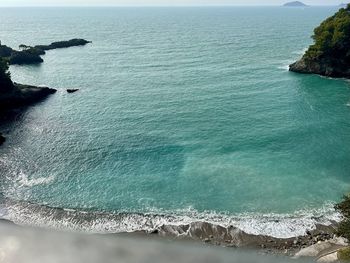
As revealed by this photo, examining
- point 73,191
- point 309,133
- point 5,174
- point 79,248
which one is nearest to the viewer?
point 79,248

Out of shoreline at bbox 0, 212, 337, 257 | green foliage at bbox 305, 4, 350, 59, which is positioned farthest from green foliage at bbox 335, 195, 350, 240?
green foliage at bbox 305, 4, 350, 59

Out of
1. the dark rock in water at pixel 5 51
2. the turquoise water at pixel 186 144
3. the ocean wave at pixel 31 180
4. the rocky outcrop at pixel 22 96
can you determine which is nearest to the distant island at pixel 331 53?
the turquoise water at pixel 186 144

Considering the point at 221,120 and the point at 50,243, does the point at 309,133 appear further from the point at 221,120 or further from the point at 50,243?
the point at 50,243

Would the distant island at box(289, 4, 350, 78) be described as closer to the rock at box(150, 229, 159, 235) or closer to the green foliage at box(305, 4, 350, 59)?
the green foliage at box(305, 4, 350, 59)

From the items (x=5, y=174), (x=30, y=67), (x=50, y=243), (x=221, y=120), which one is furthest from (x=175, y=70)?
(x=50, y=243)

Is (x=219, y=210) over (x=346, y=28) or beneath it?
beneath

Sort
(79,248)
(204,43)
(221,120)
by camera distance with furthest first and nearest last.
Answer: (204,43)
(221,120)
(79,248)

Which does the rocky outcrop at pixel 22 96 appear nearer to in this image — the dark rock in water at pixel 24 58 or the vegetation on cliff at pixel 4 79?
the vegetation on cliff at pixel 4 79
